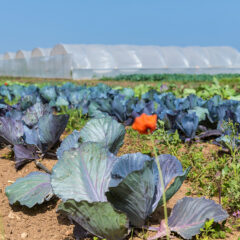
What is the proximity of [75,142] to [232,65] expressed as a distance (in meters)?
25.2

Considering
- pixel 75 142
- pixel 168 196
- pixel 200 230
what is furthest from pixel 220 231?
pixel 75 142

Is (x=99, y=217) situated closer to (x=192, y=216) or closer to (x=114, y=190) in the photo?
(x=114, y=190)

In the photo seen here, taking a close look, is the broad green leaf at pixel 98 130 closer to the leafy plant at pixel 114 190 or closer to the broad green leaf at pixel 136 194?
the leafy plant at pixel 114 190

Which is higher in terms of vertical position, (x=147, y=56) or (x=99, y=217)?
(x=99, y=217)

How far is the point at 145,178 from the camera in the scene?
53.1 inches

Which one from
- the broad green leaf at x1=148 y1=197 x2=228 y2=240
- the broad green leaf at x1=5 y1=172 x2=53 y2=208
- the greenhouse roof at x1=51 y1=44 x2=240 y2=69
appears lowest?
the greenhouse roof at x1=51 y1=44 x2=240 y2=69

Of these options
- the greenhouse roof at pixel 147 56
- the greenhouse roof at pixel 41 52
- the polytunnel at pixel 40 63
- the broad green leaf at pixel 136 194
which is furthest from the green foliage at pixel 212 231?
the greenhouse roof at pixel 41 52

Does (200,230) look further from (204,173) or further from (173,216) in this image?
(204,173)

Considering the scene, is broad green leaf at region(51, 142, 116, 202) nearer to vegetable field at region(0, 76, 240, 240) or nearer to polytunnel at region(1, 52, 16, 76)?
vegetable field at region(0, 76, 240, 240)

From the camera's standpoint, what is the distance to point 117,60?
21.2 m

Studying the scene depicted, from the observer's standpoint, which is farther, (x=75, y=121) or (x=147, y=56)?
(x=147, y=56)

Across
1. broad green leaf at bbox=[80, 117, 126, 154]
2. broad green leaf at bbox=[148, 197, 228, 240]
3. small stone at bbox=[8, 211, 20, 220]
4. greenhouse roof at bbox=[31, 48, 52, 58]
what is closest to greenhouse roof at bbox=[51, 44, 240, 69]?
greenhouse roof at bbox=[31, 48, 52, 58]

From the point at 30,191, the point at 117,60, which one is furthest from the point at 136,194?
the point at 117,60

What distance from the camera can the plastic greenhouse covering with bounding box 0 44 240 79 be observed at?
19688 mm
